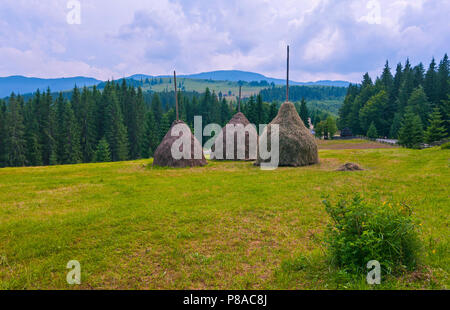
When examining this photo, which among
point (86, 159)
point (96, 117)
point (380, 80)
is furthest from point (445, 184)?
point (380, 80)

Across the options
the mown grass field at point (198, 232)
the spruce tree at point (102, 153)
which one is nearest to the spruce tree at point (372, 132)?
the mown grass field at point (198, 232)

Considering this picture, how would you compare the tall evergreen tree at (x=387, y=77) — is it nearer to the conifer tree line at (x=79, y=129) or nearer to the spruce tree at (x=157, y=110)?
the conifer tree line at (x=79, y=129)

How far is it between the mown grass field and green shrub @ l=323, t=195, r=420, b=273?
0.24 meters

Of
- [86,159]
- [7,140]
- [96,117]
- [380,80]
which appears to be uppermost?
[380,80]

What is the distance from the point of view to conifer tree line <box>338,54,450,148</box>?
39688 mm

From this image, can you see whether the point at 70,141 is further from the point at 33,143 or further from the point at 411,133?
the point at 411,133

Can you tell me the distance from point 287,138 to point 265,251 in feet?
40.1

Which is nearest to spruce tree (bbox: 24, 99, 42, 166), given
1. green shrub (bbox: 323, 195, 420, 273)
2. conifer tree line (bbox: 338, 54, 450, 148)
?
green shrub (bbox: 323, 195, 420, 273)

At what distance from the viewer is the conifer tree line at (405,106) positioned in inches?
1563

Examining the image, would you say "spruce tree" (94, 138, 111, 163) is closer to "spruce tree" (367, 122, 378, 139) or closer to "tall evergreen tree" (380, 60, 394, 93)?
"spruce tree" (367, 122, 378, 139)

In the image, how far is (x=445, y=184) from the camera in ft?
33.9

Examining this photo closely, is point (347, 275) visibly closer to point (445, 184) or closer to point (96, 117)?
point (445, 184)

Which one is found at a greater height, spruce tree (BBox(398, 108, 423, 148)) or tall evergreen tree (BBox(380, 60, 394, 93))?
tall evergreen tree (BBox(380, 60, 394, 93))

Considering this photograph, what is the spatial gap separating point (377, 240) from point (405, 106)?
59685 millimetres
